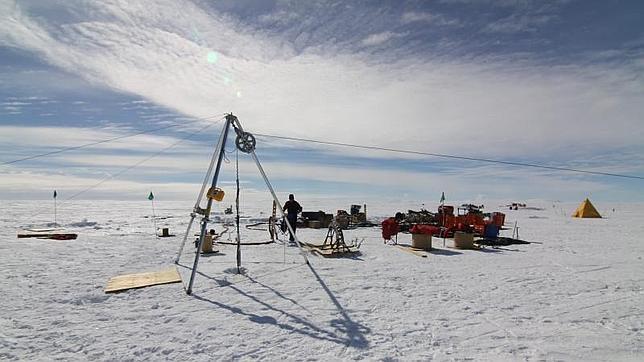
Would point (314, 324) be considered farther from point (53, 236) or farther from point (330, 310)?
point (53, 236)

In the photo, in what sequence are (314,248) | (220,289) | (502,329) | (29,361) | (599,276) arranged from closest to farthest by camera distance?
(29,361), (502,329), (220,289), (599,276), (314,248)

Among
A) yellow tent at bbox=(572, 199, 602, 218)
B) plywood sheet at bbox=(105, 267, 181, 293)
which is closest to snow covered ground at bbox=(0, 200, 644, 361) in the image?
plywood sheet at bbox=(105, 267, 181, 293)

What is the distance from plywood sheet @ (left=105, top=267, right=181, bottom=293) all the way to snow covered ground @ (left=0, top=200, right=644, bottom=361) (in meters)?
0.25

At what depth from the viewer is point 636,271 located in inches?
397

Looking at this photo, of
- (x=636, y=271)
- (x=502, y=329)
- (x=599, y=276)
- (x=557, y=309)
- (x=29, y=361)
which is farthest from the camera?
(x=636, y=271)

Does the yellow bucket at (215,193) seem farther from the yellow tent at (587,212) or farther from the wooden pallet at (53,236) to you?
the yellow tent at (587,212)

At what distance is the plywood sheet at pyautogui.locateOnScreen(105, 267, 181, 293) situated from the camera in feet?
26.4

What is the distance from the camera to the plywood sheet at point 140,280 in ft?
26.4

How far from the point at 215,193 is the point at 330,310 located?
3.95 metres

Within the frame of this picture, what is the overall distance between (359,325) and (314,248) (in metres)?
7.29

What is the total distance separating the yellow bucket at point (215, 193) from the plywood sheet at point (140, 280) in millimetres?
2090

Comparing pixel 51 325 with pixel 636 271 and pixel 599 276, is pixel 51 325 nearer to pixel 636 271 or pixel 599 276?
pixel 599 276

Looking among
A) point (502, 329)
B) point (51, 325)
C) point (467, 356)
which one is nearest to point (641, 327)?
point (502, 329)

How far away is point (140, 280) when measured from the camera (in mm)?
8602
